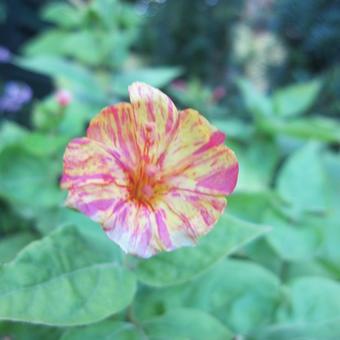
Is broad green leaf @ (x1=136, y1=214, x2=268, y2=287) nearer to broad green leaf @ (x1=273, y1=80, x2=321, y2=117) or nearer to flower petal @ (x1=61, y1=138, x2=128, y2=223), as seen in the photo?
flower petal @ (x1=61, y1=138, x2=128, y2=223)

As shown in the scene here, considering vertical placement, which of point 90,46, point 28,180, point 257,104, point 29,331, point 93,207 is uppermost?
point 90,46

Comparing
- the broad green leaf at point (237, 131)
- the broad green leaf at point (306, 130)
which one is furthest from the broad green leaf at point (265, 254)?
the broad green leaf at point (237, 131)

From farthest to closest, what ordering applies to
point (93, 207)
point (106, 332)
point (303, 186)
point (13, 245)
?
point (303, 186) < point (13, 245) < point (106, 332) < point (93, 207)

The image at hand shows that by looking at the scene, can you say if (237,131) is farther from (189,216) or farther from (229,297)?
(189,216)

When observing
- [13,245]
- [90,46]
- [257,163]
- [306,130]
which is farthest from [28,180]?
[90,46]

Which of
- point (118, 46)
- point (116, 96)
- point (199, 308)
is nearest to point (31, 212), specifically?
point (199, 308)

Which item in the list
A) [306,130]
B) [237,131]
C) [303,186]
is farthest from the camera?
[237,131]

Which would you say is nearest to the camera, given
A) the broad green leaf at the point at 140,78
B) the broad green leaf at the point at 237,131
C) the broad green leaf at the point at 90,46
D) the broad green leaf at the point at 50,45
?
the broad green leaf at the point at 237,131

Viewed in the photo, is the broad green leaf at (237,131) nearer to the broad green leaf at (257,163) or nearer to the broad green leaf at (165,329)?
the broad green leaf at (257,163)
